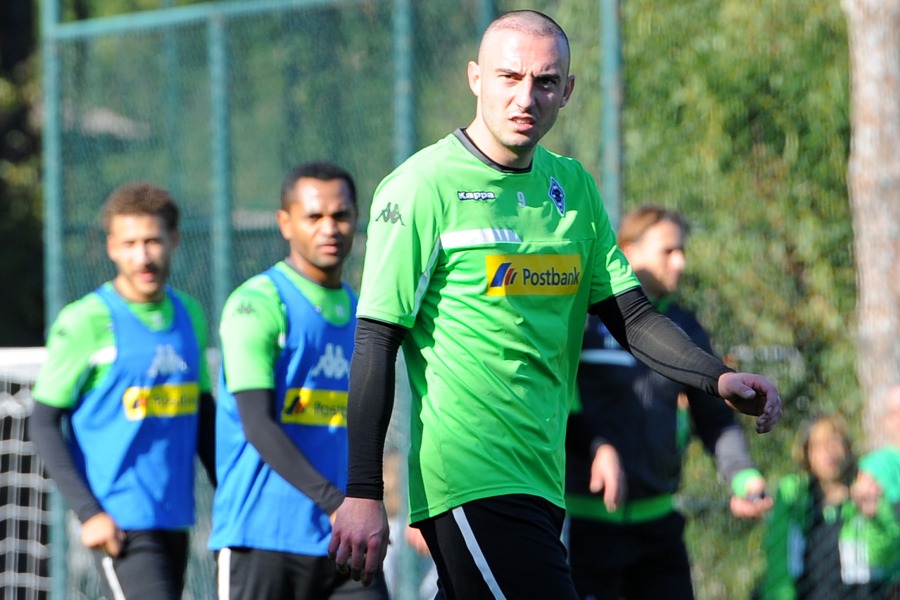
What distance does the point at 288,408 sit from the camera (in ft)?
15.8

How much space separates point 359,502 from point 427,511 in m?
0.28

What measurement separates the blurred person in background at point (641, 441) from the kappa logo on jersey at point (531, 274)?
2.11 m

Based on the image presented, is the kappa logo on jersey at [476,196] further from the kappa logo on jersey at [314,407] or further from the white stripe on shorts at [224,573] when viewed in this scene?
the white stripe on shorts at [224,573]

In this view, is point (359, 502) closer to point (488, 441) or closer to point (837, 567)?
point (488, 441)

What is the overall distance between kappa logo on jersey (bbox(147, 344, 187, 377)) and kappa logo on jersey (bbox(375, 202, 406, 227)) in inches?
92.3

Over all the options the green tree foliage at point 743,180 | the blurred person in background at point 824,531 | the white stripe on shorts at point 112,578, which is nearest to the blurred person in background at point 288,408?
the white stripe on shorts at point 112,578

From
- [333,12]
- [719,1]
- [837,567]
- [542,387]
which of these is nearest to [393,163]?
[333,12]

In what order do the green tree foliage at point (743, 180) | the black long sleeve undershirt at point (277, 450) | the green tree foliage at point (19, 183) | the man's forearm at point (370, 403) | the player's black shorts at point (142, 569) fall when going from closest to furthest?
the man's forearm at point (370, 403)
the black long sleeve undershirt at point (277, 450)
the player's black shorts at point (142, 569)
the green tree foliage at point (743, 180)
the green tree foliage at point (19, 183)

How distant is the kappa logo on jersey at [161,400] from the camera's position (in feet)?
17.9

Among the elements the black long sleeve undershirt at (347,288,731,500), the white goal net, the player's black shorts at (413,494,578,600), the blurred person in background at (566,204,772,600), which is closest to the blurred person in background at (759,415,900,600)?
the blurred person in background at (566,204,772,600)

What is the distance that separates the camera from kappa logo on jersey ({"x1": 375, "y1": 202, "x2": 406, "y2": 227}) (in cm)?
340

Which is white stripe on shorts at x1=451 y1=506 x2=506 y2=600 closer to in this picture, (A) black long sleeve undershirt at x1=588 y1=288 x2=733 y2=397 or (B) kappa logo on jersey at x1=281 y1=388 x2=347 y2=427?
(A) black long sleeve undershirt at x1=588 y1=288 x2=733 y2=397

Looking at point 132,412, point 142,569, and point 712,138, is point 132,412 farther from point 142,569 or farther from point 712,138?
point 712,138

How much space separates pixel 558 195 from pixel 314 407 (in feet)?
5.05
